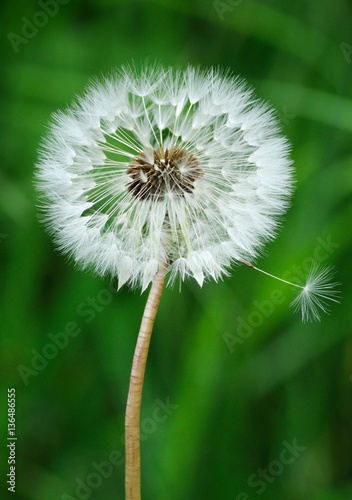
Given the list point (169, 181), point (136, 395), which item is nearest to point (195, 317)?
point (169, 181)

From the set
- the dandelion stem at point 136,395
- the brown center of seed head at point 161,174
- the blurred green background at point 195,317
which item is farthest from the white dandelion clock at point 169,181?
the blurred green background at point 195,317

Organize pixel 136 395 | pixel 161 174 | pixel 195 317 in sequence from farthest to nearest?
1. pixel 195 317
2. pixel 161 174
3. pixel 136 395

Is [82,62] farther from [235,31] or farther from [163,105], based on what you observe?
[163,105]

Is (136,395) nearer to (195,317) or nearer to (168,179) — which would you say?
(168,179)

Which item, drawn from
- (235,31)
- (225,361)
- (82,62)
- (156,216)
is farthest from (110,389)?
(235,31)

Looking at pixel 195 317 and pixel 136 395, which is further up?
pixel 195 317

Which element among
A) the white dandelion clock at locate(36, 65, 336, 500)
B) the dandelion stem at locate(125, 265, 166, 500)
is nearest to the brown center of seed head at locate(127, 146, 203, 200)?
the white dandelion clock at locate(36, 65, 336, 500)

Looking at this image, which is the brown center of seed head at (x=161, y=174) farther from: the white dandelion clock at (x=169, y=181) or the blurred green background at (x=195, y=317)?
the blurred green background at (x=195, y=317)

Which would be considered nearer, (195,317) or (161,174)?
(161,174)
